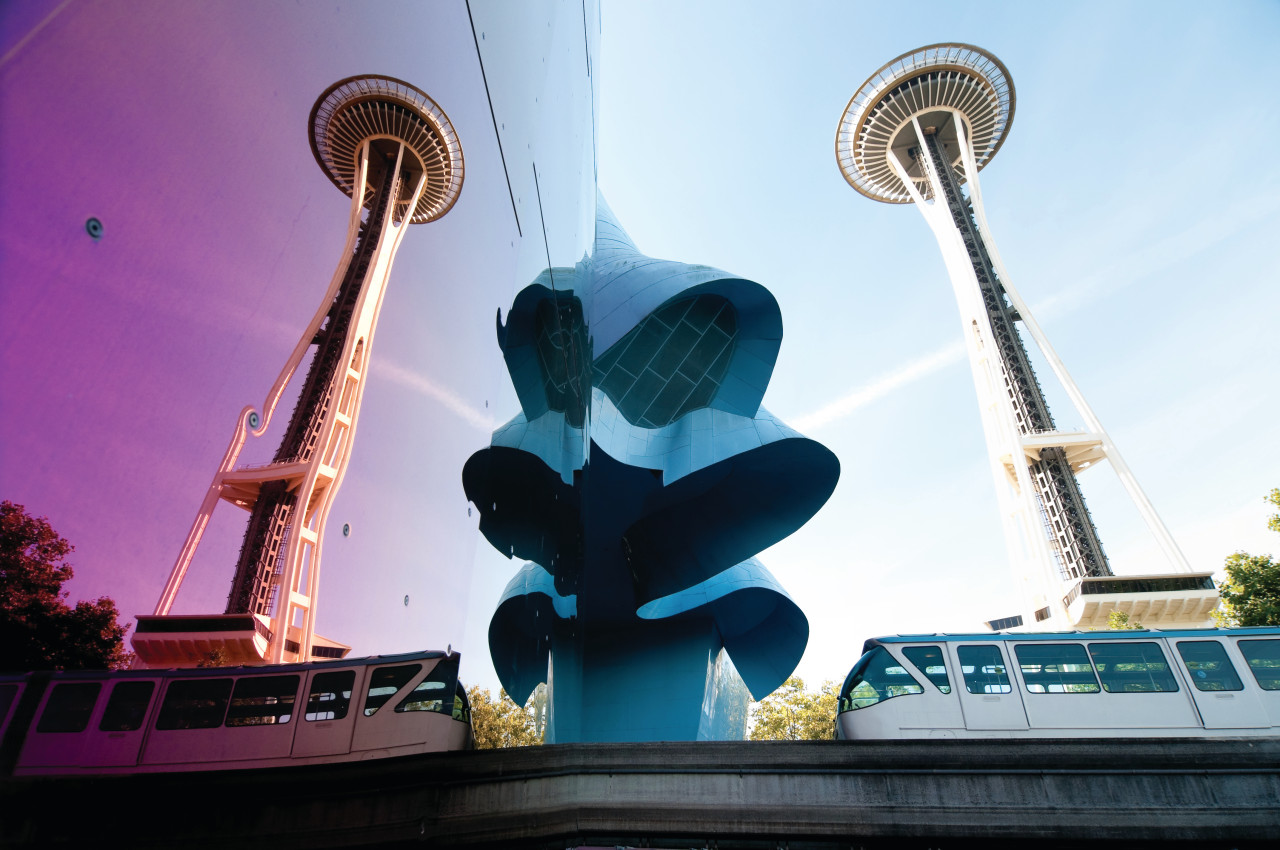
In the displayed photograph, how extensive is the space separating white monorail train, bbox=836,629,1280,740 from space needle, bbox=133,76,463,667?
8.81 meters

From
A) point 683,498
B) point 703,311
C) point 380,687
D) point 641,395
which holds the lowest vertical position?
point 380,687

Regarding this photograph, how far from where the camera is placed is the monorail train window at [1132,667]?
7746 mm

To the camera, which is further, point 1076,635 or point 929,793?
point 1076,635

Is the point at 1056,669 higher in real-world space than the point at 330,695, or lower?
higher

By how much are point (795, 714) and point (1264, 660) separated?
86.1 feet

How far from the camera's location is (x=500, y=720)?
1.76 metres

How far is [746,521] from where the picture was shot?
2022 centimetres

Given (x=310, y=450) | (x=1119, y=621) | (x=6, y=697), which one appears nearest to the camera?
(x=6, y=697)

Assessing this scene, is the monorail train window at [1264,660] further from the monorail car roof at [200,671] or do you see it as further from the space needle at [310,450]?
the space needle at [310,450]

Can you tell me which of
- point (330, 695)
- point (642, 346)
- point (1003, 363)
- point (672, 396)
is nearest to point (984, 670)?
point (330, 695)

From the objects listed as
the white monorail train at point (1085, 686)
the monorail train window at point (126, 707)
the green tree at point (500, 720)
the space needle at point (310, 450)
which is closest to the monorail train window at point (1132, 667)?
the white monorail train at point (1085, 686)

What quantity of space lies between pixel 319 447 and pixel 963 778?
6.81 metres

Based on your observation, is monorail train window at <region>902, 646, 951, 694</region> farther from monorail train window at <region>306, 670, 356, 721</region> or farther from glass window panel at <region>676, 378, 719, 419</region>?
glass window panel at <region>676, 378, 719, 419</region>

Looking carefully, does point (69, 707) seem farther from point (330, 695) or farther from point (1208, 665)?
point (1208, 665)
